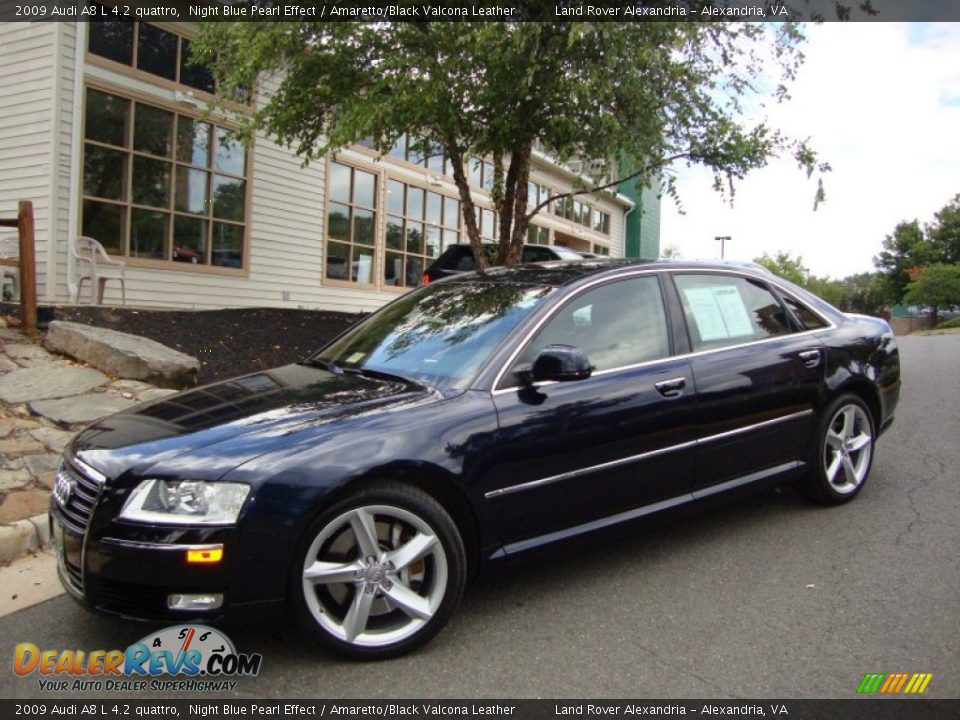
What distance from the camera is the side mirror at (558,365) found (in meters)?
3.12

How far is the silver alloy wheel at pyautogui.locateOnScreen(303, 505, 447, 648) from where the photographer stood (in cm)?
266

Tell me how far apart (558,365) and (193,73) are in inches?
406

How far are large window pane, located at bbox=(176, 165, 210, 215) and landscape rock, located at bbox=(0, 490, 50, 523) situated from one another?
7.78 m

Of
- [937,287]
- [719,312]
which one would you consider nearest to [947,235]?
[937,287]

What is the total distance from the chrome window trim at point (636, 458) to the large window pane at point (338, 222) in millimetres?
11494

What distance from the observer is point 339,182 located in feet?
47.2

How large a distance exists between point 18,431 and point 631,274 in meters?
4.30

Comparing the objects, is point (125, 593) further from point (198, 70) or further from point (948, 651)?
point (198, 70)

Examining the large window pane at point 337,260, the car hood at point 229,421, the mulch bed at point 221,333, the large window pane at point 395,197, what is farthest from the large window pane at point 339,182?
the car hood at point 229,421

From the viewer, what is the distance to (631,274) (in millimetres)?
3877

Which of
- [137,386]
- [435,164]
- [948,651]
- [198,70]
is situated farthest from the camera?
[435,164]

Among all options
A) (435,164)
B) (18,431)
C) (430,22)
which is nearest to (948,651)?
(18,431)

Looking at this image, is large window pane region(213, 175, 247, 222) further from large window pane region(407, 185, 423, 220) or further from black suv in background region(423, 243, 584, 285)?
large window pane region(407, 185, 423, 220)

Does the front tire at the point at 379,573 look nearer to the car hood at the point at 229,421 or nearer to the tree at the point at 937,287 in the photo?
the car hood at the point at 229,421
